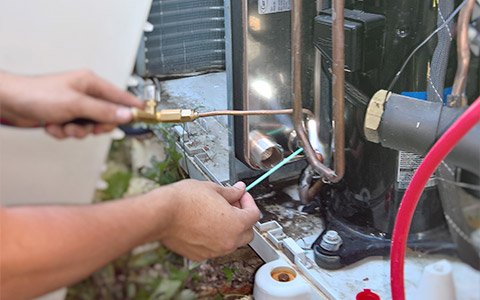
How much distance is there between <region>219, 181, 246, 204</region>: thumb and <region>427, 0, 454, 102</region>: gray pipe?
0.32 m

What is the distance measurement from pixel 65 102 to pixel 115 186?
0.29 feet

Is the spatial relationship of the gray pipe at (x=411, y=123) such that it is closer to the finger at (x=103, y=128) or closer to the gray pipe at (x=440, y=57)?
the gray pipe at (x=440, y=57)

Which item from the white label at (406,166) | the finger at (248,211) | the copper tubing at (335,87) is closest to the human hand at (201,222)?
the finger at (248,211)

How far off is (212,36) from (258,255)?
1.30 ft

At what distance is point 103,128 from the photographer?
48cm

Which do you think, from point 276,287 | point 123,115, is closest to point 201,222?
point 123,115

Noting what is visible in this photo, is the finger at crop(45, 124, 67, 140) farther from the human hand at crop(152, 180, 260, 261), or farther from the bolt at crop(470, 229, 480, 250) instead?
the bolt at crop(470, 229, 480, 250)

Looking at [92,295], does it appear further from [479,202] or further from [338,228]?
[338,228]

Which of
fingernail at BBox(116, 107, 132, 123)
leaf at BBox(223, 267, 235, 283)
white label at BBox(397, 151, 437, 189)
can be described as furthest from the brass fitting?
white label at BBox(397, 151, 437, 189)

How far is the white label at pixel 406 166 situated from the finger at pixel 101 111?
56 cm

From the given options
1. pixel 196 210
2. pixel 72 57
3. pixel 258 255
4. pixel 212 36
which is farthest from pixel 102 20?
pixel 258 255

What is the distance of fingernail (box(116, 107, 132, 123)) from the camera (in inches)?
18.7

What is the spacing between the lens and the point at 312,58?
97 centimetres

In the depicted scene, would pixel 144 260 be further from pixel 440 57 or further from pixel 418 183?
pixel 440 57
